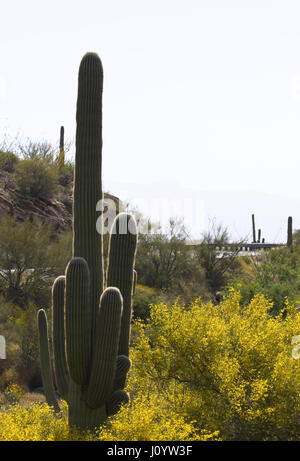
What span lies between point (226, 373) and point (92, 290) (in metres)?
2.68

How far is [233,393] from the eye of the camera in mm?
8531

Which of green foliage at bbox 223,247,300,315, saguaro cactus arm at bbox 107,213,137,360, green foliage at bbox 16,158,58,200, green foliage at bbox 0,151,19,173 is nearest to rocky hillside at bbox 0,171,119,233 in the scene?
green foliage at bbox 16,158,58,200

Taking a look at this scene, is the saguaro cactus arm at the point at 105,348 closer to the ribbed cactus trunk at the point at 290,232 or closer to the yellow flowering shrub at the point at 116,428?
the yellow flowering shrub at the point at 116,428

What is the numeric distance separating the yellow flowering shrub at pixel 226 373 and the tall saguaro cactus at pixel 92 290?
4.29 feet

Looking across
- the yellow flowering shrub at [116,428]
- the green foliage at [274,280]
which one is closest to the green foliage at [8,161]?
the green foliage at [274,280]

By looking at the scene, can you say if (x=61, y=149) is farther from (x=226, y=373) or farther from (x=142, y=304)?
(x=226, y=373)

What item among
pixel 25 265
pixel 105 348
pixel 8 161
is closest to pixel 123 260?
pixel 105 348

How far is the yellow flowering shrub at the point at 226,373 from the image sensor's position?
336 inches

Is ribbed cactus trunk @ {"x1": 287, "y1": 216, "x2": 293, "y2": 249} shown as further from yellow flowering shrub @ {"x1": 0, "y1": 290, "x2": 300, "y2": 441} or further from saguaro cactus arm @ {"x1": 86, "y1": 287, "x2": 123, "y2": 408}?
saguaro cactus arm @ {"x1": 86, "y1": 287, "x2": 123, "y2": 408}

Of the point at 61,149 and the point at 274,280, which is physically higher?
the point at 61,149

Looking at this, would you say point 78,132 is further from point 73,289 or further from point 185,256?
point 185,256

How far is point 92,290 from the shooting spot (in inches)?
326

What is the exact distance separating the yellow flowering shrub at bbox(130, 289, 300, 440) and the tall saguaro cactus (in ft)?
4.29
